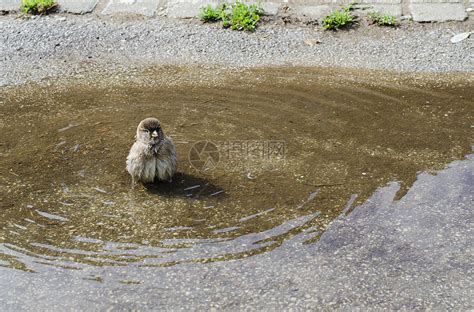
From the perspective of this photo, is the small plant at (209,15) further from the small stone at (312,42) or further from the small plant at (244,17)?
the small stone at (312,42)

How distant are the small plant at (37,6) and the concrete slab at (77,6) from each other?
0.16 meters

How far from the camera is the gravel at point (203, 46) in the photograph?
8.34 m

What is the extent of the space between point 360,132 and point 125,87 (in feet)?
9.26

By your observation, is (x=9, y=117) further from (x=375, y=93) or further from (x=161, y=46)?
(x=375, y=93)

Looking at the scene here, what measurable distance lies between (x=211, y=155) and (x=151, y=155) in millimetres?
812

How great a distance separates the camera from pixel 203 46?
8.78 meters

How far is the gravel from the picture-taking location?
328 inches

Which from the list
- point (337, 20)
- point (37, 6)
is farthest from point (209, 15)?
point (37, 6)

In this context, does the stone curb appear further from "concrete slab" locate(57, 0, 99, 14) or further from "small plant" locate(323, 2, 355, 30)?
"small plant" locate(323, 2, 355, 30)

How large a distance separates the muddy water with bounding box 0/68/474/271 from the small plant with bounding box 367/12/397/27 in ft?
4.10

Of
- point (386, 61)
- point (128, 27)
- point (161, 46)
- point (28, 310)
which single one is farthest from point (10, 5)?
point (28, 310)

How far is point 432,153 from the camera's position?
644 centimetres

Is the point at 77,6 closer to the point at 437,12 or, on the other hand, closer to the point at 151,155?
the point at 151,155

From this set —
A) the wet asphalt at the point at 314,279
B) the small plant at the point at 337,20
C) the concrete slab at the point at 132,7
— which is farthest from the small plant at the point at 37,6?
the wet asphalt at the point at 314,279
